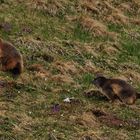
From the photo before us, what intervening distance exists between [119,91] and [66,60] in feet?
12.6

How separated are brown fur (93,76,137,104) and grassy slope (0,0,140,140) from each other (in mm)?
362

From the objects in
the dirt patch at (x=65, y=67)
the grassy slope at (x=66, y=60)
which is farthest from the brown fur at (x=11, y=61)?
the dirt patch at (x=65, y=67)

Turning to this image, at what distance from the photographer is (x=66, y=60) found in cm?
1859

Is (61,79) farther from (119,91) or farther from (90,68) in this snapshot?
(119,91)

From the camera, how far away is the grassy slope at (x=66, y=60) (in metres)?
13.1

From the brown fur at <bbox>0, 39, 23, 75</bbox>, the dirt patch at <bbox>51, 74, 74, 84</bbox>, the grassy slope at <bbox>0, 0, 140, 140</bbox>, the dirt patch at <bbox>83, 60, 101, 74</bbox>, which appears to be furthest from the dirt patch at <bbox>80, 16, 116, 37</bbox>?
the brown fur at <bbox>0, 39, 23, 75</bbox>

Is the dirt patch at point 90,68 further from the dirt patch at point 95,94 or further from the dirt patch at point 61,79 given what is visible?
the dirt patch at point 95,94

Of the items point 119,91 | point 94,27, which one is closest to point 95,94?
point 119,91

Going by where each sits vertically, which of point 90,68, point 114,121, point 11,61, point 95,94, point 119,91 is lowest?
point 90,68

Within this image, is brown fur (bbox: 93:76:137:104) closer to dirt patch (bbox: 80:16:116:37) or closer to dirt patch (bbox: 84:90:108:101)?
dirt patch (bbox: 84:90:108:101)

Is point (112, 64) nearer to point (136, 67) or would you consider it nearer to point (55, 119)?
point (136, 67)

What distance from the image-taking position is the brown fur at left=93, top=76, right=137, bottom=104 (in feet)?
50.4

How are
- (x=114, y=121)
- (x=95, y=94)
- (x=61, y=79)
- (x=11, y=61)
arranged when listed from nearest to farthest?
1. (x=114, y=121)
2. (x=95, y=94)
3. (x=11, y=61)
4. (x=61, y=79)

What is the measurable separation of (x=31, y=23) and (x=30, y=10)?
1287 mm
